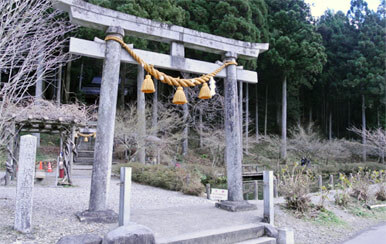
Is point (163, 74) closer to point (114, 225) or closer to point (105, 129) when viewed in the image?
point (105, 129)

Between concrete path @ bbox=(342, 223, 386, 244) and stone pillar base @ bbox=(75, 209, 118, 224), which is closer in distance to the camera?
stone pillar base @ bbox=(75, 209, 118, 224)

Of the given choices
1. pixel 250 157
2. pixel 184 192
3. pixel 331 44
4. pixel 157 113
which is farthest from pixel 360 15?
pixel 184 192

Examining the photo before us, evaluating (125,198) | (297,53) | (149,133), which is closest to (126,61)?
(125,198)

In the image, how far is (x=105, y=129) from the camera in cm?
479

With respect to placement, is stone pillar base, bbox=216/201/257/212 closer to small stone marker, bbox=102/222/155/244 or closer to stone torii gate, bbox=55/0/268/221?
stone torii gate, bbox=55/0/268/221

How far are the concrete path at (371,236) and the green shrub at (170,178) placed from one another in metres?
5.11

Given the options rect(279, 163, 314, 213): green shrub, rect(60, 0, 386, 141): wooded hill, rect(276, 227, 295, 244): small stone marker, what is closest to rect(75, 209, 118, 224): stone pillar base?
rect(276, 227, 295, 244): small stone marker

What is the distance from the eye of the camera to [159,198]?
29.3 feet

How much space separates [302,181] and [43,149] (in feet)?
60.1

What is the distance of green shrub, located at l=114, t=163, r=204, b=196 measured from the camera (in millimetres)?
9922

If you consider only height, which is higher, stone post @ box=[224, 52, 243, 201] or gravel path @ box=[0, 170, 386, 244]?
stone post @ box=[224, 52, 243, 201]

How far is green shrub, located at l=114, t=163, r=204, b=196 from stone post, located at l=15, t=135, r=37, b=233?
6.37m

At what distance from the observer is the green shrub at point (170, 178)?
32.6ft

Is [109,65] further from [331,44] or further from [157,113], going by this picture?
[331,44]
